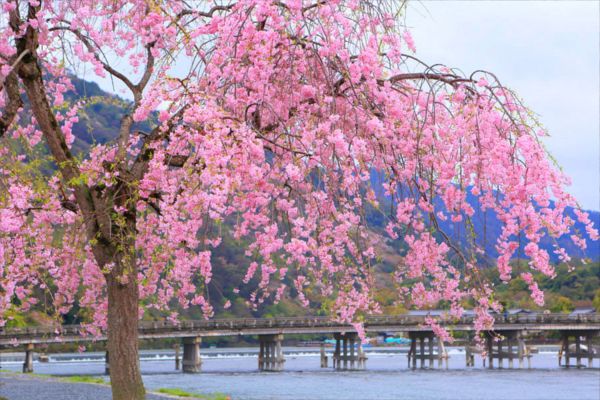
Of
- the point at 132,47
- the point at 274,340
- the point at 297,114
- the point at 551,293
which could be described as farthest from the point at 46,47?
the point at 551,293

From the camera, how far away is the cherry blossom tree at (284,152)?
8.70 metres

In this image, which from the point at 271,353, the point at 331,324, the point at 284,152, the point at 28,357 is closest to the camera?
the point at 284,152

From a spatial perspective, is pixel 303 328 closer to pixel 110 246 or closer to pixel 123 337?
pixel 123 337

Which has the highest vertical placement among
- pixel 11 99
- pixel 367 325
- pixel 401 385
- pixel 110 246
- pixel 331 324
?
pixel 11 99

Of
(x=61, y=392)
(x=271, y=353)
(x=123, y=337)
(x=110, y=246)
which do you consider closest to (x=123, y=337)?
(x=123, y=337)

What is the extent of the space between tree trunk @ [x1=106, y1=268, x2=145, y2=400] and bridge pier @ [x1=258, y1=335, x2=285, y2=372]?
64868 millimetres

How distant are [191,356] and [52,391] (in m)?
44.5

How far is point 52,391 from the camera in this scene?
2942 cm

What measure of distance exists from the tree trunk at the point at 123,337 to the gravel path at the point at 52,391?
447 inches

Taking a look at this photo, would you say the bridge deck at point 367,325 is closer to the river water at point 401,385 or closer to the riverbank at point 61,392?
the river water at point 401,385

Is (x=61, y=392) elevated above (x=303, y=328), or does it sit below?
below

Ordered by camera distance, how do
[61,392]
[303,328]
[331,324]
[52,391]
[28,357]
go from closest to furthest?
[61,392]
[52,391]
[28,357]
[331,324]
[303,328]

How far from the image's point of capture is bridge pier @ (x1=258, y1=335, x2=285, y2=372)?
75.7 metres

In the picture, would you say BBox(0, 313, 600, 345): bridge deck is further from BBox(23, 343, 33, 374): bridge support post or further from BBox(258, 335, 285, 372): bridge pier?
BBox(23, 343, 33, 374): bridge support post
